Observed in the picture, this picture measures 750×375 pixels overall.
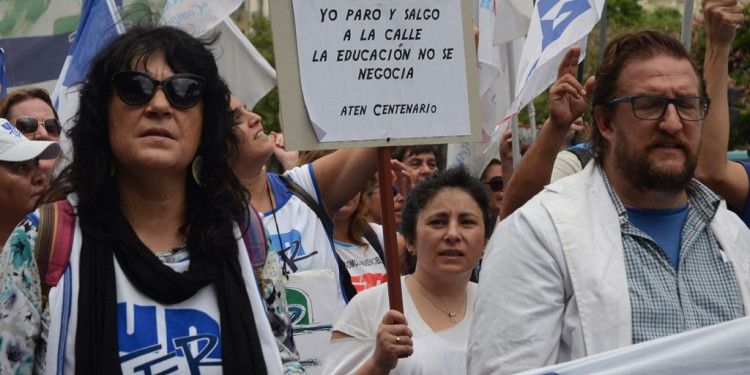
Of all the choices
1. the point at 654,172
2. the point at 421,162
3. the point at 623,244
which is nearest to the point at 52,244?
the point at 623,244

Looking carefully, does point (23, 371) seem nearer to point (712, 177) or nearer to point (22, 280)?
point (22, 280)

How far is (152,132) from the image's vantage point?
3.19 m

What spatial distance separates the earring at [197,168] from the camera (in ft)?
10.9

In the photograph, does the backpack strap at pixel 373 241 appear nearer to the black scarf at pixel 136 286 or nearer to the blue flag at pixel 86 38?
the blue flag at pixel 86 38

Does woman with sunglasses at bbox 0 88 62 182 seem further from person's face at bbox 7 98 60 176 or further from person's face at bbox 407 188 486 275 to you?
person's face at bbox 407 188 486 275

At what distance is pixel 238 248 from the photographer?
324 cm

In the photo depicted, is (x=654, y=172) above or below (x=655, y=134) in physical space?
below

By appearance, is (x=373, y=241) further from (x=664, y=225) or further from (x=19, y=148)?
(x=664, y=225)

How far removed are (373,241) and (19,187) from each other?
180 centimetres

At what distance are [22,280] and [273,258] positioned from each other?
0.70 metres

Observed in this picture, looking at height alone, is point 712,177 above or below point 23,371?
above

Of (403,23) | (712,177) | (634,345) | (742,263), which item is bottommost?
(634,345)

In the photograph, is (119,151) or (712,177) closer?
(119,151)

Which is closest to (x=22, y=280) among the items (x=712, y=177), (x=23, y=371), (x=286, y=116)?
(x=23, y=371)
